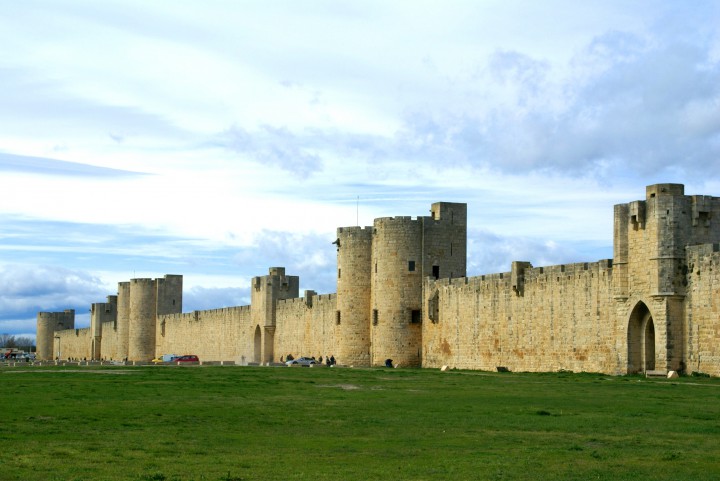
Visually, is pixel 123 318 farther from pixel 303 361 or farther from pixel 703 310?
pixel 703 310

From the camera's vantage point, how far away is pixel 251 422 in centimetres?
2066

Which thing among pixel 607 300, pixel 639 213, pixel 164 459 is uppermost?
pixel 639 213

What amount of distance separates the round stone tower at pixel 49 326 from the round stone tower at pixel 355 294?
76674mm

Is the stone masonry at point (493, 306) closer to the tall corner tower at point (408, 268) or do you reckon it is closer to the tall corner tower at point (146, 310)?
the tall corner tower at point (408, 268)

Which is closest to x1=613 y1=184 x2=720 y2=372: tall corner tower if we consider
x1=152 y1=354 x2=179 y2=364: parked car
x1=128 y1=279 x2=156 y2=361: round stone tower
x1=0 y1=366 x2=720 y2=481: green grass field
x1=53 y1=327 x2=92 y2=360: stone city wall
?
x1=0 y1=366 x2=720 y2=481: green grass field

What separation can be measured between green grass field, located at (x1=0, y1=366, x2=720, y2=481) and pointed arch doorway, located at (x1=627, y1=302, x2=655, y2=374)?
6.26 metres

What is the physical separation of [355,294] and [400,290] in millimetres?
3203

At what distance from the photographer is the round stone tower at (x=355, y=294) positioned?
177 ft

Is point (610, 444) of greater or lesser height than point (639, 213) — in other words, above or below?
below

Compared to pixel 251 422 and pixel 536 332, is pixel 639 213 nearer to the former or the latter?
pixel 536 332

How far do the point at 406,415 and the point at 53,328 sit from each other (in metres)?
110

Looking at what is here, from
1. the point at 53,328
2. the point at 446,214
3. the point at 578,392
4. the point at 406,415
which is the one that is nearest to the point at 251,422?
the point at 406,415

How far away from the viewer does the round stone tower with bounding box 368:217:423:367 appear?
51.7 m

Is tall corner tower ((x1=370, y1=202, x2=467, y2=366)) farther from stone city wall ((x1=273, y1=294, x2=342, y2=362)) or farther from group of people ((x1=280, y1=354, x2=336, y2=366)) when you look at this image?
stone city wall ((x1=273, y1=294, x2=342, y2=362))
